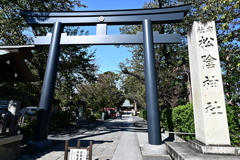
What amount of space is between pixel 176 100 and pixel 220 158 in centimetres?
968

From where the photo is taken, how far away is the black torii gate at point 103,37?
606cm

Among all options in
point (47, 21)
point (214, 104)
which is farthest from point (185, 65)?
point (47, 21)

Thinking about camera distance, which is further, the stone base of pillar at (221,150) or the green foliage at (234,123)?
the green foliage at (234,123)

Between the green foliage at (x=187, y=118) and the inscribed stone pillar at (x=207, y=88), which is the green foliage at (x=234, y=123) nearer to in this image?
the green foliage at (x=187, y=118)

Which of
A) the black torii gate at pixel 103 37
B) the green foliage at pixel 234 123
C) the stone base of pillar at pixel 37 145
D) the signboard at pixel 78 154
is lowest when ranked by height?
the stone base of pillar at pixel 37 145

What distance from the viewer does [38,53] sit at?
968cm

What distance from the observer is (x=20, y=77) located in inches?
230

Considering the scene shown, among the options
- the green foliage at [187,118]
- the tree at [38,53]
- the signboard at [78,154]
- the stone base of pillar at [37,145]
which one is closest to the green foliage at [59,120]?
the tree at [38,53]

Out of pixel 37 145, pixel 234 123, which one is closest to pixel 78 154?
pixel 37 145

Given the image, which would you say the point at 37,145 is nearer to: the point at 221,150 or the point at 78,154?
the point at 78,154

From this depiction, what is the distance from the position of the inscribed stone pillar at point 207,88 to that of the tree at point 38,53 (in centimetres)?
830

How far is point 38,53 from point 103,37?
18.0ft

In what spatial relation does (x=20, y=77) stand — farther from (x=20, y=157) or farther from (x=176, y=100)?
(x=176, y=100)

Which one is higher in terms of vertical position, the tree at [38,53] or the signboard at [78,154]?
the tree at [38,53]
